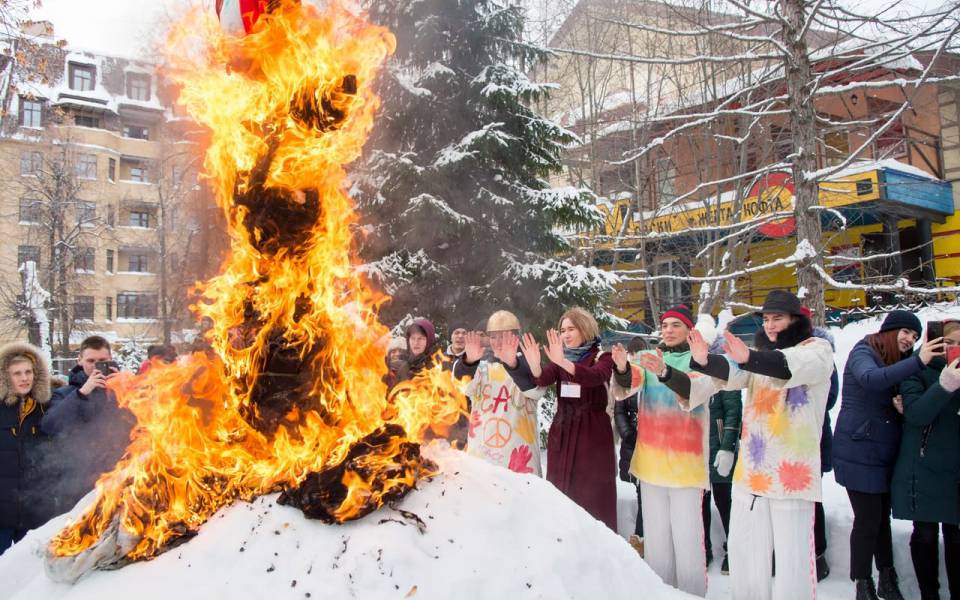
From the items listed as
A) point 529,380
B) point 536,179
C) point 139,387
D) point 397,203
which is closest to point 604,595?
point 529,380

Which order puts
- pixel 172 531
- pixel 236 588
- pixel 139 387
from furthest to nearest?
pixel 139 387 → pixel 172 531 → pixel 236 588

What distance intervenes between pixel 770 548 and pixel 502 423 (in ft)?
7.69

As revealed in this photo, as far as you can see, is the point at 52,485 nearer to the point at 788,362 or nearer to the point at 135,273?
the point at 788,362

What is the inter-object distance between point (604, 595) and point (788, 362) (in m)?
1.96

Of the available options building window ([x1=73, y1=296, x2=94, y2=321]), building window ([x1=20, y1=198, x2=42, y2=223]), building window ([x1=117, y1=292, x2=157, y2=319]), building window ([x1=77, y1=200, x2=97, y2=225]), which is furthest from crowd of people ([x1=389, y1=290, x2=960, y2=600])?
building window ([x1=117, y1=292, x2=157, y2=319])

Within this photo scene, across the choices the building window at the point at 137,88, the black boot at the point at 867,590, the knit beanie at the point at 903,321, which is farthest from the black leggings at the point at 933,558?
the building window at the point at 137,88

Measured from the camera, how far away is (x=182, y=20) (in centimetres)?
438

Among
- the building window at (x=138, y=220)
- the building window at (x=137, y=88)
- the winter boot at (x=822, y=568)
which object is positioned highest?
the building window at (x=137, y=88)

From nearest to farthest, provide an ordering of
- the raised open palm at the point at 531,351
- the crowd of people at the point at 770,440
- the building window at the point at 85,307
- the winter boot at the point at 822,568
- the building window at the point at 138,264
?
the crowd of people at the point at 770,440 → the raised open palm at the point at 531,351 → the winter boot at the point at 822,568 → the building window at the point at 85,307 → the building window at the point at 138,264

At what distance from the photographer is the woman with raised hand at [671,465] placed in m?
4.81

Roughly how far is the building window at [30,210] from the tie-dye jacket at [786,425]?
3051cm

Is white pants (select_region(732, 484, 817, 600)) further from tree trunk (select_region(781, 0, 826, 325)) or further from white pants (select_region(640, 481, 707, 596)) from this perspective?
tree trunk (select_region(781, 0, 826, 325))

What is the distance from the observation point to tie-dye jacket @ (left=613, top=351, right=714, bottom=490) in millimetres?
4828

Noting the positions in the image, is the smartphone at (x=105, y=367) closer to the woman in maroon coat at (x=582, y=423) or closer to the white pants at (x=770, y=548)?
the woman in maroon coat at (x=582, y=423)
